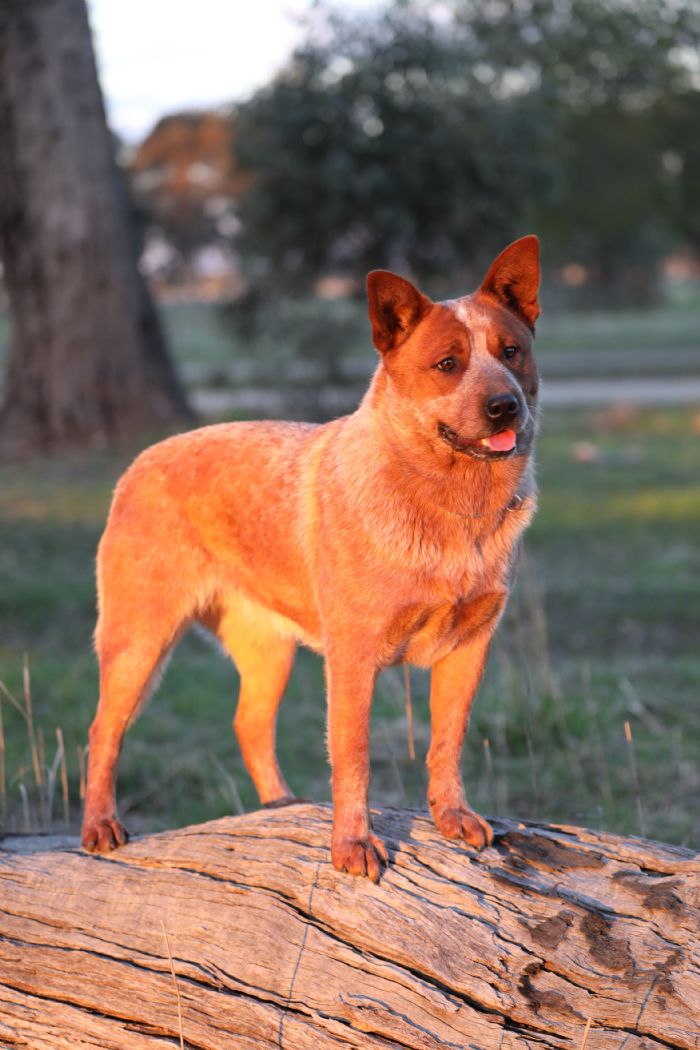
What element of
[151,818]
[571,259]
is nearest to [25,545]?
[151,818]

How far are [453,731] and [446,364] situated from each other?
1.16 meters

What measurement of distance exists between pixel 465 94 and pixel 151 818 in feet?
55.4

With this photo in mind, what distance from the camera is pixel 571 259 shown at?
165 feet

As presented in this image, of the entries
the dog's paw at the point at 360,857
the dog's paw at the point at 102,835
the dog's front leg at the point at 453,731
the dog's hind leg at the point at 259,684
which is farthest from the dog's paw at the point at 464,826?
the dog's paw at the point at 102,835

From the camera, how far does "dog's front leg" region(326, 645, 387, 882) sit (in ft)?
11.9

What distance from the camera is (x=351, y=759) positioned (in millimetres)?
3674

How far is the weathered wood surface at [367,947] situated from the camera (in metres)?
3.35

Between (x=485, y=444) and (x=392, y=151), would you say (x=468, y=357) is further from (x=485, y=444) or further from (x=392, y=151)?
(x=392, y=151)

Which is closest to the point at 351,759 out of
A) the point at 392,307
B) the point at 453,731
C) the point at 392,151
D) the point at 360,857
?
the point at 360,857

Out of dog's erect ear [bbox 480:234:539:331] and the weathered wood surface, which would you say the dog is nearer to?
dog's erect ear [bbox 480:234:539:331]

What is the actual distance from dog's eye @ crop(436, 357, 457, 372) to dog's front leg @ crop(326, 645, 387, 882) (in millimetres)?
838

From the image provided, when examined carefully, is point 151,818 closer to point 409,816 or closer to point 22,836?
point 22,836

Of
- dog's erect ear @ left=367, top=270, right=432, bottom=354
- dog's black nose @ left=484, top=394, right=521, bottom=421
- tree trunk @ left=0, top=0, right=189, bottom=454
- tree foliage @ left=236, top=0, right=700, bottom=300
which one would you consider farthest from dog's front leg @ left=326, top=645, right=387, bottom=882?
tree foliage @ left=236, top=0, right=700, bottom=300

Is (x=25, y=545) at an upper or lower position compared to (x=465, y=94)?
lower
